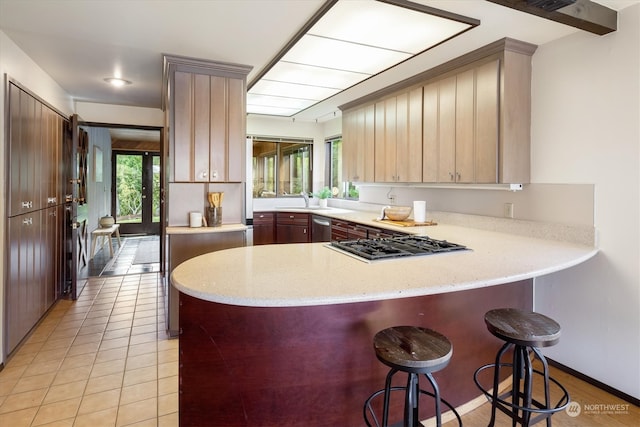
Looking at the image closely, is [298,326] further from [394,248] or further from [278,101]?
[278,101]

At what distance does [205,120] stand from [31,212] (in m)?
1.63

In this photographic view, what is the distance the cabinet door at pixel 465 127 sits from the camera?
3098 mm

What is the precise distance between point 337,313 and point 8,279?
2618 millimetres

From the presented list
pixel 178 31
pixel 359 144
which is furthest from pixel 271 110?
pixel 178 31

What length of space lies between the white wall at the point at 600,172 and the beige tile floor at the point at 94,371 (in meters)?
2.71

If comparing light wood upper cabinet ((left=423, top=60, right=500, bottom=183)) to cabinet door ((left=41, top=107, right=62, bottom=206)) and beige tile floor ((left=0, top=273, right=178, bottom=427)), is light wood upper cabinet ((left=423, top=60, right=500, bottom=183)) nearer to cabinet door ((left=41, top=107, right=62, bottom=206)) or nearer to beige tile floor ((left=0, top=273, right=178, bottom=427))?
beige tile floor ((left=0, top=273, right=178, bottom=427))

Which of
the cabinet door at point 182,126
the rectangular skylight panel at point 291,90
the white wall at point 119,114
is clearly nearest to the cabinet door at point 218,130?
the cabinet door at point 182,126

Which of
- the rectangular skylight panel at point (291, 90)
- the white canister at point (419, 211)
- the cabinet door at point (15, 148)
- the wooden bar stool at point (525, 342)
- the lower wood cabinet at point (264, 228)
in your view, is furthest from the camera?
the lower wood cabinet at point (264, 228)

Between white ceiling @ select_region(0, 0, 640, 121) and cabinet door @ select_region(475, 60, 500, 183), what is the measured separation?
24cm

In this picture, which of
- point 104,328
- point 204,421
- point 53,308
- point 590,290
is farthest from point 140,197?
point 590,290

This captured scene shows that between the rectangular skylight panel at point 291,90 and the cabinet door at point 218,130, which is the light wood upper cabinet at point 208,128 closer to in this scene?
the cabinet door at point 218,130

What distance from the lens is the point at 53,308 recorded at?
383 cm

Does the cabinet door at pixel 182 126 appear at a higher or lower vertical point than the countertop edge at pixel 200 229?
higher

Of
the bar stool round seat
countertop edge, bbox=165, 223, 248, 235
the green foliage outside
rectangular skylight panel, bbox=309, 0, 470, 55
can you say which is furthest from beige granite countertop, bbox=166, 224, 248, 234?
the green foliage outside
